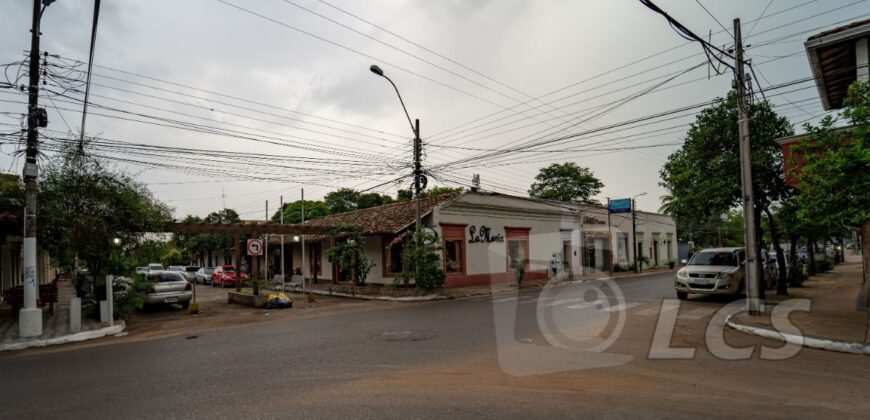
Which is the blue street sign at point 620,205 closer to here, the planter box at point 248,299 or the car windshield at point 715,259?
the car windshield at point 715,259

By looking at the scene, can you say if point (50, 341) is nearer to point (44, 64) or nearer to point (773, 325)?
point (44, 64)

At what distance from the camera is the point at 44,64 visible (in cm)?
1169

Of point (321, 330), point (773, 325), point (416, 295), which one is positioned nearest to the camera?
point (773, 325)

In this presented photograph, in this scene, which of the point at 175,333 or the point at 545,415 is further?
the point at 175,333

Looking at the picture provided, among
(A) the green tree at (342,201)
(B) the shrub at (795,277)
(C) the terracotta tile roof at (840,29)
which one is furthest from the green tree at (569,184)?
(C) the terracotta tile roof at (840,29)

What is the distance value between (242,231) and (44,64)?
35.0ft

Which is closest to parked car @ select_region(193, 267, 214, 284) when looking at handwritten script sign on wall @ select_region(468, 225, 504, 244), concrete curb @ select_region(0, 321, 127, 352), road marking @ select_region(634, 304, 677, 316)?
handwritten script sign on wall @ select_region(468, 225, 504, 244)

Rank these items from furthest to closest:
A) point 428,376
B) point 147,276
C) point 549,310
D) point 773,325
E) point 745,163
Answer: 1. point 147,276
2. point 549,310
3. point 745,163
4. point 773,325
5. point 428,376

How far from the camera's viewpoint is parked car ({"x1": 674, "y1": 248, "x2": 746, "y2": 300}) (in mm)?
15016

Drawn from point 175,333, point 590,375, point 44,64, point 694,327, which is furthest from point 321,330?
point 44,64

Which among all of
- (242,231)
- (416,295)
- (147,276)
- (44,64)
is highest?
(44,64)

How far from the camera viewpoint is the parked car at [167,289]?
16.3 m

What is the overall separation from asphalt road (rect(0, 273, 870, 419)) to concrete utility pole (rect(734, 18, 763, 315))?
2.38 meters

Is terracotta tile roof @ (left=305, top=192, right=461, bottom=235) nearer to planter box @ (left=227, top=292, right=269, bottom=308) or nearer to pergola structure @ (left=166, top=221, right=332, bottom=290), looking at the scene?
pergola structure @ (left=166, top=221, right=332, bottom=290)
